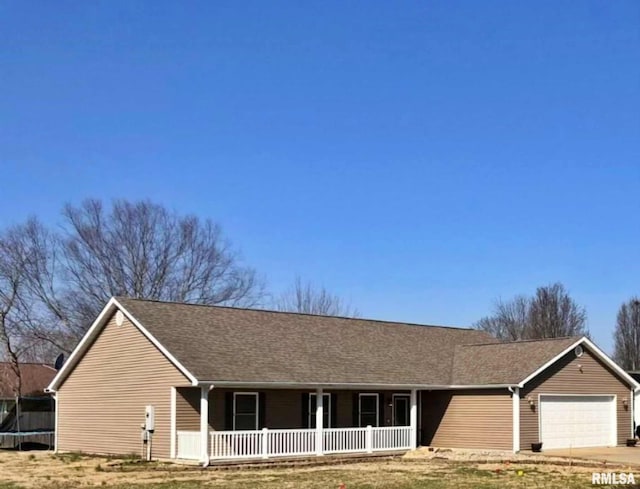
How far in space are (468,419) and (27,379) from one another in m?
32.5

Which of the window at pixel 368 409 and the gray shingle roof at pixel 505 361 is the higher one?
the gray shingle roof at pixel 505 361

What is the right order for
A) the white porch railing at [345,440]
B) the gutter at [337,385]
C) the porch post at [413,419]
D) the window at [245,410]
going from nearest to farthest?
1. the gutter at [337,385]
2. the window at [245,410]
3. the white porch railing at [345,440]
4. the porch post at [413,419]

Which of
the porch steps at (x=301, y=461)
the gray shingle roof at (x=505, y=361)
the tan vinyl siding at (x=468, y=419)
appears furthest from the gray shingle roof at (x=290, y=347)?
the porch steps at (x=301, y=461)

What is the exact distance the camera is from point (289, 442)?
2750 centimetres

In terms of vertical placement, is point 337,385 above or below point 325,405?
above

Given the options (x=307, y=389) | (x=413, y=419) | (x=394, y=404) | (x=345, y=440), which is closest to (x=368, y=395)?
(x=394, y=404)

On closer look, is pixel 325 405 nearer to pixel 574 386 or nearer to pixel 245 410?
pixel 245 410

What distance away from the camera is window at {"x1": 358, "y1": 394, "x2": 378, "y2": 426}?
1244 inches

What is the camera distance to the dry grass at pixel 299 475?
20.0m

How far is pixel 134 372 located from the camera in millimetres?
28469

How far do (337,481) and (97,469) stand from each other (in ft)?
23.3

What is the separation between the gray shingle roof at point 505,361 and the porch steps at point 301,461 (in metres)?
4.25

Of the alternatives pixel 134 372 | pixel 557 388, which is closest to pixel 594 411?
pixel 557 388

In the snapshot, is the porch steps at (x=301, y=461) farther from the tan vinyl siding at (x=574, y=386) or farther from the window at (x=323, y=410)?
the tan vinyl siding at (x=574, y=386)
